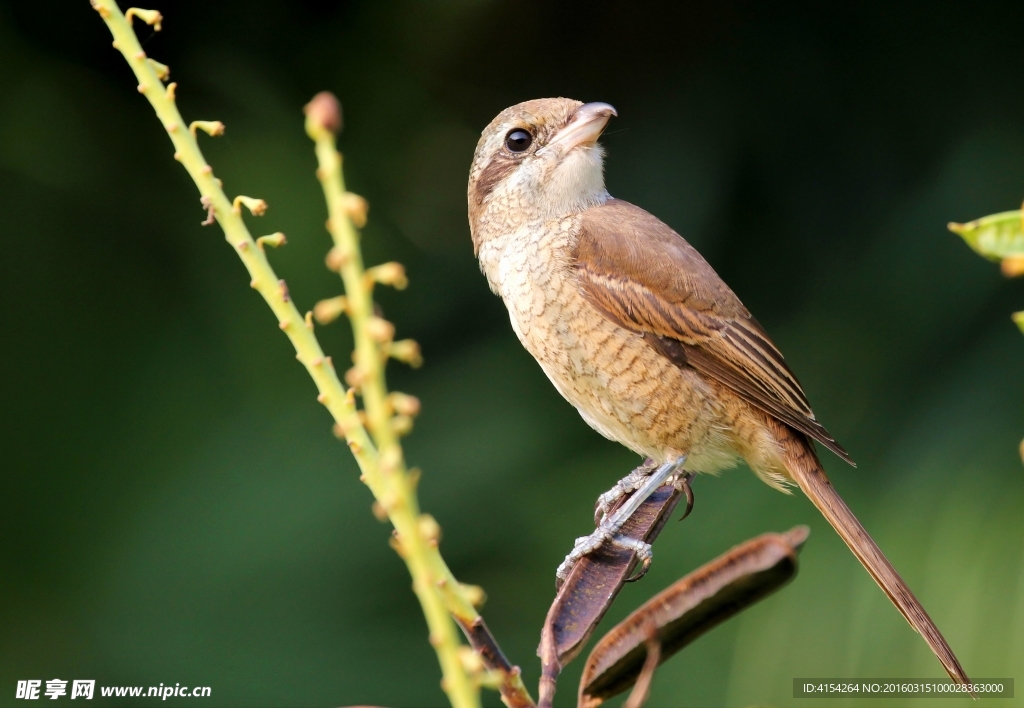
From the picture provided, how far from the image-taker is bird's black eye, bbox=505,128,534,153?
8.16ft

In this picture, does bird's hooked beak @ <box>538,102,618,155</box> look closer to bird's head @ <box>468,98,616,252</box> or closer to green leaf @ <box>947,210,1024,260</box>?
bird's head @ <box>468,98,616,252</box>

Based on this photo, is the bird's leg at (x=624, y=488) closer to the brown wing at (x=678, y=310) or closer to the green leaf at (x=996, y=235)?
the brown wing at (x=678, y=310)

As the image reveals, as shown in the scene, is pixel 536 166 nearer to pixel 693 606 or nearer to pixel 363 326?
pixel 693 606

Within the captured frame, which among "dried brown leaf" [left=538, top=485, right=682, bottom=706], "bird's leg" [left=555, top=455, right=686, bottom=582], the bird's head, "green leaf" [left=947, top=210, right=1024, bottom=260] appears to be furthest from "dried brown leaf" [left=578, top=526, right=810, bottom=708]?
the bird's head

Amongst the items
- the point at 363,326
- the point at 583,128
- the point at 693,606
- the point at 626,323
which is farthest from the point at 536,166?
the point at 363,326

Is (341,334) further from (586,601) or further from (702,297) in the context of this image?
(586,601)

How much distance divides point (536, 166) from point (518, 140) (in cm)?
8

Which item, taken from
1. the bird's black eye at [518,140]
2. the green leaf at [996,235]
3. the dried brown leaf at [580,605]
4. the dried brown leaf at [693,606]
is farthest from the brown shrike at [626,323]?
the green leaf at [996,235]

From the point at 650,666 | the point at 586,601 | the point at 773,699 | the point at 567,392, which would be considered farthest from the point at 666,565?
the point at 650,666

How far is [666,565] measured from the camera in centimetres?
286

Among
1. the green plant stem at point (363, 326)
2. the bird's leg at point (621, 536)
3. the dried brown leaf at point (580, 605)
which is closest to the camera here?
the green plant stem at point (363, 326)

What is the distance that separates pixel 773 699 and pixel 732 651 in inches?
8.7

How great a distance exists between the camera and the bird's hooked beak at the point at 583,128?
230 centimetres

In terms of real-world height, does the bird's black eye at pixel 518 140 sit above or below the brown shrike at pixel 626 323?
above
